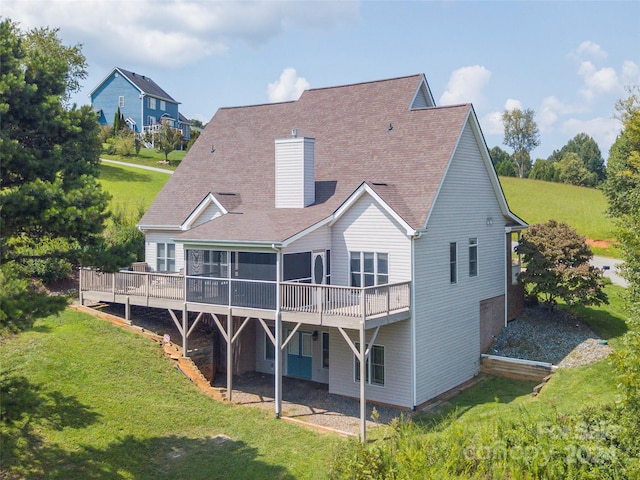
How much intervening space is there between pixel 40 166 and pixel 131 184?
31.5 meters

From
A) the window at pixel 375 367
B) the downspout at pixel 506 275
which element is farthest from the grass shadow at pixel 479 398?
the downspout at pixel 506 275

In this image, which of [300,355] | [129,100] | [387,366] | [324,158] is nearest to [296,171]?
[324,158]

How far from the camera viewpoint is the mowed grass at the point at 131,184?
37.3 meters

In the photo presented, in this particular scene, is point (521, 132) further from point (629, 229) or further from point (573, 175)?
point (629, 229)

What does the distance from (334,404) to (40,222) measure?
11.2m

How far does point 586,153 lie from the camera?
116812 millimetres

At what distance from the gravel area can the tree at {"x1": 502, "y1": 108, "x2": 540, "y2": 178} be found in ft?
254

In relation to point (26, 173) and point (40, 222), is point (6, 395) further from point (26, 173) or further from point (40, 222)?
point (26, 173)

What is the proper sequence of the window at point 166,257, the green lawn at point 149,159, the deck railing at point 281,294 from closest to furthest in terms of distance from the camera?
the deck railing at point 281,294 → the window at point 166,257 → the green lawn at point 149,159

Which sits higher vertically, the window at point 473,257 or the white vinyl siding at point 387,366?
the window at point 473,257

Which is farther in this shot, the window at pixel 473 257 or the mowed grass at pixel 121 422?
the window at pixel 473 257

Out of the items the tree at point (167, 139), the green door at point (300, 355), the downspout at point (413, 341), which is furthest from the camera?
the tree at point (167, 139)

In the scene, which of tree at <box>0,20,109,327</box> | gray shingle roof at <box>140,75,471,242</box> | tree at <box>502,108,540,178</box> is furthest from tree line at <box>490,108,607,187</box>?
tree at <box>0,20,109,327</box>

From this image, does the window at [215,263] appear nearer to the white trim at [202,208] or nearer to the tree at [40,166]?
the white trim at [202,208]
